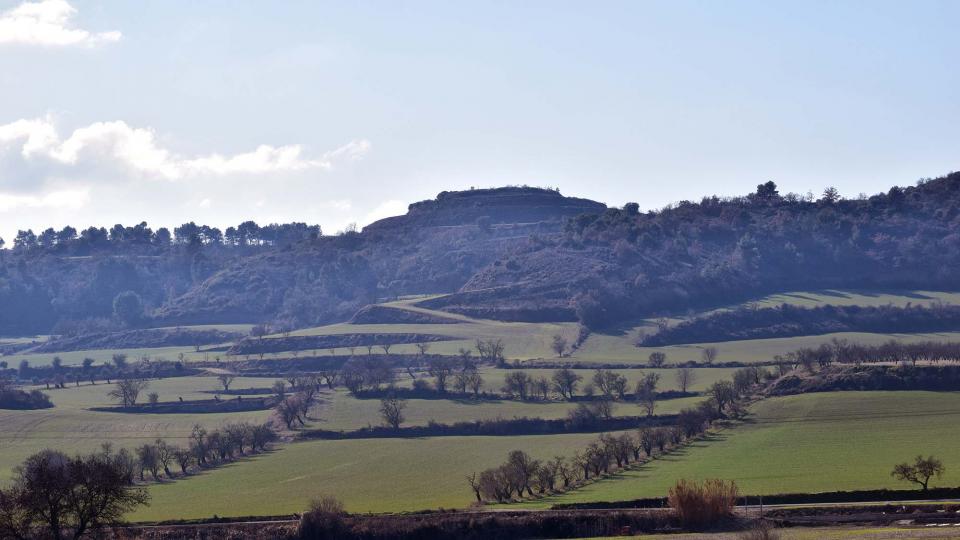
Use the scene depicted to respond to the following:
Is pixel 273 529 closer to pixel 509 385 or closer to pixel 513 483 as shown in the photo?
pixel 513 483

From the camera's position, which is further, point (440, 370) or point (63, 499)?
point (440, 370)

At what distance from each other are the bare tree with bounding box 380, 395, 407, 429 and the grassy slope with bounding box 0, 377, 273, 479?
1480 cm

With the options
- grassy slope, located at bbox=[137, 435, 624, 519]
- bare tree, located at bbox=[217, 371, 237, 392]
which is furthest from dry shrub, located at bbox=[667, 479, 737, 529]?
bare tree, located at bbox=[217, 371, 237, 392]

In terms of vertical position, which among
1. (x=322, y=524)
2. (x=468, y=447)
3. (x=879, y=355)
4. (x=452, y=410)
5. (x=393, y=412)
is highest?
(x=879, y=355)

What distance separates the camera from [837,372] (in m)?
137

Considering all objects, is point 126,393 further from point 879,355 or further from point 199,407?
point 879,355

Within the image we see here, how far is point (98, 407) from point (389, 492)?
7073 centimetres

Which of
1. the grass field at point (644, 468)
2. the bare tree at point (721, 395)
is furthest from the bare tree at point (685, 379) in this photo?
the grass field at point (644, 468)

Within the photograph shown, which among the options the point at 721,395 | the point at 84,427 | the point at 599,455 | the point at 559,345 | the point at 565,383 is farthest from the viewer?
the point at 559,345

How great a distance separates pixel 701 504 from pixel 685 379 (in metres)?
73.4

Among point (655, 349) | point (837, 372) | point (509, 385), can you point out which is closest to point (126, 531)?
point (509, 385)

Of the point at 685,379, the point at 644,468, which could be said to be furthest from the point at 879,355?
the point at 644,468

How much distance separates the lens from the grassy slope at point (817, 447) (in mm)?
88875

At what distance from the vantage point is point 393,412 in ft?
444
